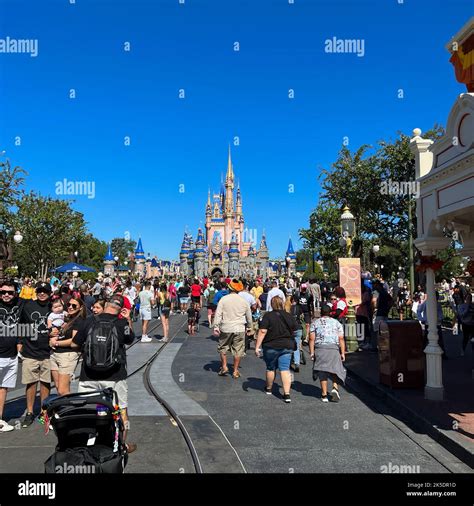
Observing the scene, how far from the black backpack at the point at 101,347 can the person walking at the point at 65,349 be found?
1.21m

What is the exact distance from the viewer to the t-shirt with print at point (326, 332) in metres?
7.84

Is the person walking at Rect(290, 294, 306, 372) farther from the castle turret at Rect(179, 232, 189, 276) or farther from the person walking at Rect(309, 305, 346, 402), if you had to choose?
the castle turret at Rect(179, 232, 189, 276)

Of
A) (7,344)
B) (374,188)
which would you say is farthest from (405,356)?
(374,188)

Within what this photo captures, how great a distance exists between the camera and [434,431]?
6.11 m

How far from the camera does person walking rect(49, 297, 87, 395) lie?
6.47 meters

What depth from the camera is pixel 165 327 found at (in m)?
14.5

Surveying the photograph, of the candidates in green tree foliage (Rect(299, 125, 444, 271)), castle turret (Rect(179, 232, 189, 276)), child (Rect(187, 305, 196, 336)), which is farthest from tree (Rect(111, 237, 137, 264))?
child (Rect(187, 305, 196, 336))

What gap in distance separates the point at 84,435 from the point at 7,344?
9.14 ft

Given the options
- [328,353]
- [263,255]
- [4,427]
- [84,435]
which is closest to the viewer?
[84,435]

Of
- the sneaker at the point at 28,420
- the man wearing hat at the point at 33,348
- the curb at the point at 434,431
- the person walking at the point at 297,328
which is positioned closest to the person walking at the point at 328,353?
the person walking at the point at 297,328
